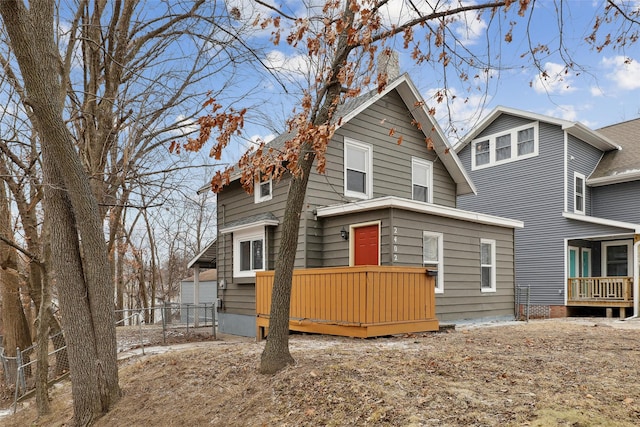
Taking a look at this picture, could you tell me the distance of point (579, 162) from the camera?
18203mm

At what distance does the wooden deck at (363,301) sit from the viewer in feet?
28.5

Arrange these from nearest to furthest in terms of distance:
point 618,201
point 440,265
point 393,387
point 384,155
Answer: point 393,387, point 440,265, point 384,155, point 618,201

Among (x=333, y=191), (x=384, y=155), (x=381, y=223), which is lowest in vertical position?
(x=381, y=223)

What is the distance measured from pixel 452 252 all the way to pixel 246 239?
5.78m

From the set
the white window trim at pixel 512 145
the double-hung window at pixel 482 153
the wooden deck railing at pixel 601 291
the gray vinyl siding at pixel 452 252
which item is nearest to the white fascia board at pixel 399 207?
the gray vinyl siding at pixel 452 252

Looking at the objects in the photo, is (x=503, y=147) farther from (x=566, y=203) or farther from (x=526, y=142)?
(x=566, y=203)

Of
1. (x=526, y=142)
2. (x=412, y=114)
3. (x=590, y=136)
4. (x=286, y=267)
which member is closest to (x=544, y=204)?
(x=526, y=142)

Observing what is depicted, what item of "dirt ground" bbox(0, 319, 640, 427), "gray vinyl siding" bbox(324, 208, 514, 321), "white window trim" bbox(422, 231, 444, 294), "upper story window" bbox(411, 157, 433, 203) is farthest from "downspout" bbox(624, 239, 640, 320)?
"dirt ground" bbox(0, 319, 640, 427)

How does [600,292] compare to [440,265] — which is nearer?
[440,265]

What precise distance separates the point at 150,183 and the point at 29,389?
5780 millimetres

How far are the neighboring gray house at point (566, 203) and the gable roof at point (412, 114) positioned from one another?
2.38 metres

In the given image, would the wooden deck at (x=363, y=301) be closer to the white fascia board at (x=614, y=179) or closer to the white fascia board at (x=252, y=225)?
the white fascia board at (x=252, y=225)

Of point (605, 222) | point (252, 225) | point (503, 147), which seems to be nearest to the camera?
point (252, 225)

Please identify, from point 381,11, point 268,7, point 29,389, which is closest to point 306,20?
point 268,7
